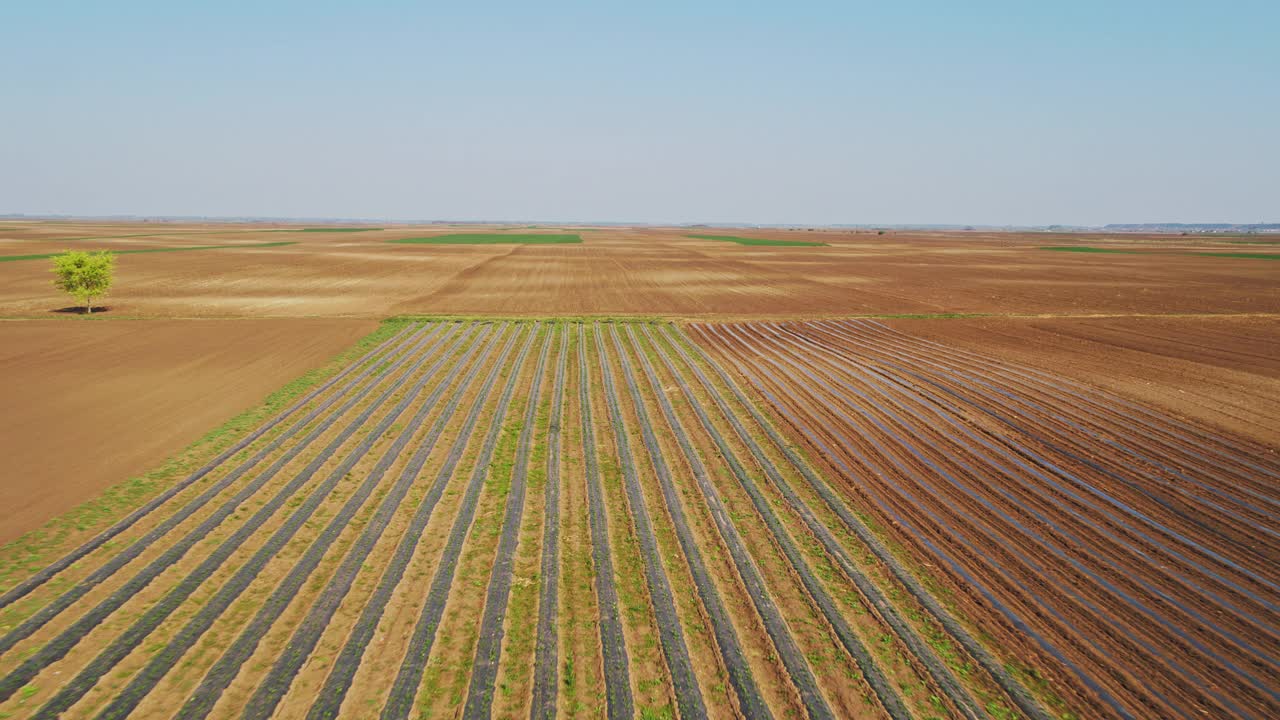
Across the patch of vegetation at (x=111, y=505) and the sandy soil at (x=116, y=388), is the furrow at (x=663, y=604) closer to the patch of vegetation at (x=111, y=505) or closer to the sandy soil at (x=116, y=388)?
the patch of vegetation at (x=111, y=505)

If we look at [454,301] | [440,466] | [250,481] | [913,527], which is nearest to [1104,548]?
[913,527]

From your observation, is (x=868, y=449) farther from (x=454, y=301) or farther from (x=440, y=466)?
(x=454, y=301)

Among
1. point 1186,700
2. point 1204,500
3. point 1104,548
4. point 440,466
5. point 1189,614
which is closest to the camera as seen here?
point 1186,700

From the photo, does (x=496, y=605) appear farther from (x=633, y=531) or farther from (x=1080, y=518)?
(x=1080, y=518)

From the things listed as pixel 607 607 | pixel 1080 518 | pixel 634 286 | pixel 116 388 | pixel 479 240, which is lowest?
pixel 607 607

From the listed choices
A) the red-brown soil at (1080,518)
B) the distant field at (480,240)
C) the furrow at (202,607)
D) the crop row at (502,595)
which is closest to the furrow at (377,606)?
the crop row at (502,595)

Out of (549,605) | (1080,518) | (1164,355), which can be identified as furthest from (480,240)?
(1080,518)

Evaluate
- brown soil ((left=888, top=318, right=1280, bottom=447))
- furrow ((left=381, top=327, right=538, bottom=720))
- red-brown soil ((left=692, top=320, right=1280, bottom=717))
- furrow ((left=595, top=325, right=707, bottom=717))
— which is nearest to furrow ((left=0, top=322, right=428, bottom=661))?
furrow ((left=381, top=327, right=538, bottom=720))
